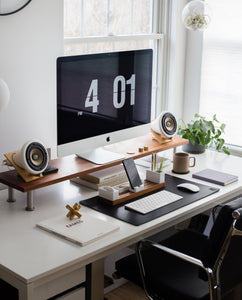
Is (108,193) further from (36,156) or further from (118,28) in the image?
(118,28)

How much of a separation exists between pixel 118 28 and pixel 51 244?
1.60 metres

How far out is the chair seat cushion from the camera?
2.14 meters

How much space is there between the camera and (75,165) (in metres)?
2.51

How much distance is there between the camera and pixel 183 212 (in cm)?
234

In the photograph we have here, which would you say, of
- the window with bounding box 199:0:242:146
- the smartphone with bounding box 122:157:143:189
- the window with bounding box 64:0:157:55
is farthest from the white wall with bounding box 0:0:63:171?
the window with bounding box 199:0:242:146

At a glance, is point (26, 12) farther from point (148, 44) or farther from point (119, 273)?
point (119, 273)

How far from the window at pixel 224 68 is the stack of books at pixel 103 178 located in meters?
1.09

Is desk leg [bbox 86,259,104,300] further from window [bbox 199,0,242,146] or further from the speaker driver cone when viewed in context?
window [bbox 199,0,242,146]

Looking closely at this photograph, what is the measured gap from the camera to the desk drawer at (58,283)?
A: 1853mm

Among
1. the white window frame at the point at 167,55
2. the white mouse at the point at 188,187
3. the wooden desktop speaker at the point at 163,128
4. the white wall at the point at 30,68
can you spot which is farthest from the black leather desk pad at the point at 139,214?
the white window frame at the point at 167,55

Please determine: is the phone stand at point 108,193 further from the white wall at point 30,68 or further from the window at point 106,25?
the window at point 106,25

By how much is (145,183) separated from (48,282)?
2.85 feet

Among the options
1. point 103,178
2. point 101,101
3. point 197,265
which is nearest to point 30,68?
point 101,101

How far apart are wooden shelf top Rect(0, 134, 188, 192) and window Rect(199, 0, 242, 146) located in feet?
1.94
